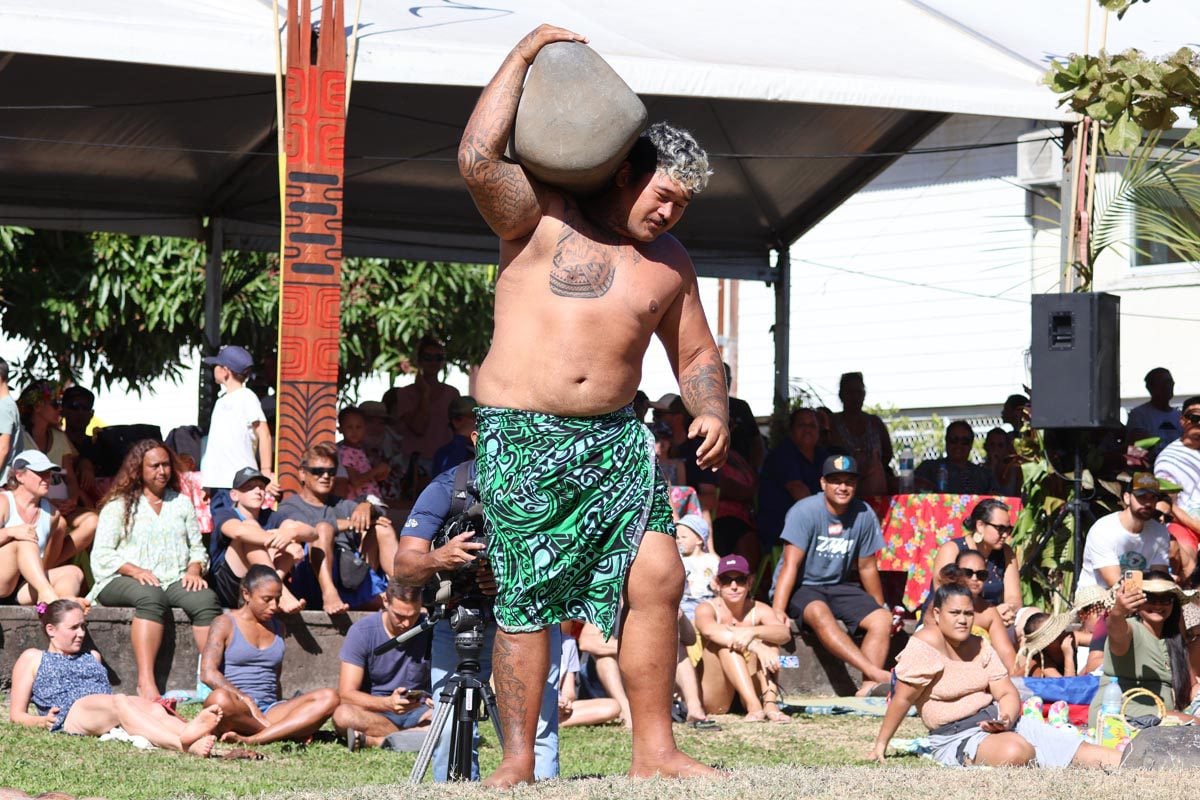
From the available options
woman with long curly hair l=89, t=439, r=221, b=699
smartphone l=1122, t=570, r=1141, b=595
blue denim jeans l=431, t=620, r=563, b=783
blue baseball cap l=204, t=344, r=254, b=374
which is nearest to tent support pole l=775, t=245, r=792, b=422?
blue baseball cap l=204, t=344, r=254, b=374

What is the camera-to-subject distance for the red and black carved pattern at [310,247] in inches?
378

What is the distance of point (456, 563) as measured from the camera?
4.85m

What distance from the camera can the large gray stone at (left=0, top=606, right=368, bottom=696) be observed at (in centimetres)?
870

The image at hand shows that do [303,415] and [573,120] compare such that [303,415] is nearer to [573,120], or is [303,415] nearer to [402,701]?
[402,701]

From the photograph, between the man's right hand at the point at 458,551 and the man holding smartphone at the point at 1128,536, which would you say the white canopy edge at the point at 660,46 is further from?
the man's right hand at the point at 458,551

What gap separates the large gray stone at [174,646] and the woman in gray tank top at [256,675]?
0.20 m

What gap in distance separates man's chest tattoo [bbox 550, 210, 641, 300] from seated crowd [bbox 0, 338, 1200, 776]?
3.31 metres

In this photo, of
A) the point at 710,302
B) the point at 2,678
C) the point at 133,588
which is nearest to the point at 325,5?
the point at 133,588

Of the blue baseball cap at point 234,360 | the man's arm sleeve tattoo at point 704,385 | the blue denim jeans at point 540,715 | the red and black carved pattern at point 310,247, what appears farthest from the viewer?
the blue baseball cap at point 234,360

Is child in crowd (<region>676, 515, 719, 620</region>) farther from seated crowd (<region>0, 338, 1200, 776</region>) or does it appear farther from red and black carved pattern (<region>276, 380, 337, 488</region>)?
red and black carved pattern (<region>276, 380, 337, 488</region>)

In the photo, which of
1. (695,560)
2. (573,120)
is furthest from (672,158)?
(695,560)

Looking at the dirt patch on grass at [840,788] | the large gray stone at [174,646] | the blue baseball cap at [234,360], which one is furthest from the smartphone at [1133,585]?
the blue baseball cap at [234,360]

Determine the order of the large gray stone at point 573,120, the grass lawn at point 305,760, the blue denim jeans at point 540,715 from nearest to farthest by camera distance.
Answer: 1. the large gray stone at point 573,120
2. the blue denim jeans at point 540,715
3. the grass lawn at point 305,760

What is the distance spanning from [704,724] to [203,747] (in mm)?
2516
